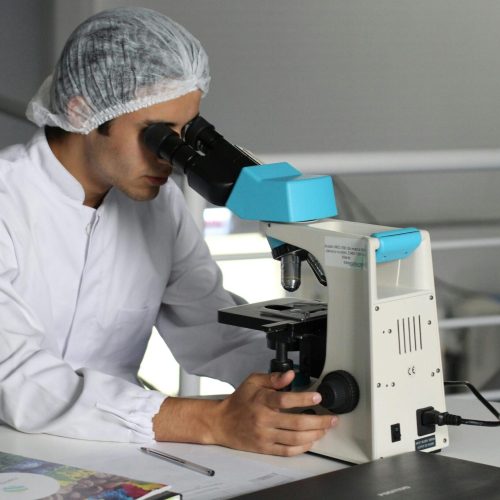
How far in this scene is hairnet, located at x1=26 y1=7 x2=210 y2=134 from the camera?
1629mm

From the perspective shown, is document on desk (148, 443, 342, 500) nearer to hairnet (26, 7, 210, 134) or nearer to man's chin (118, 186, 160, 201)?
man's chin (118, 186, 160, 201)

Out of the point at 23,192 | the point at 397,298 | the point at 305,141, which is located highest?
the point at 305,141

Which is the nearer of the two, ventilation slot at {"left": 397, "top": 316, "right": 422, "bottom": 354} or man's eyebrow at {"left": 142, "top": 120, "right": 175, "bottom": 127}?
ventilation slot at {"left": 397, "top": 316, "right": 422, "bottom": 354}

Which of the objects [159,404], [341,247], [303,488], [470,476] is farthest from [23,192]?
[470,476]

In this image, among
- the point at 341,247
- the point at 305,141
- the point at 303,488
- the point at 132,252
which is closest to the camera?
the point at 303,488

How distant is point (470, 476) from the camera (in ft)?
4.09

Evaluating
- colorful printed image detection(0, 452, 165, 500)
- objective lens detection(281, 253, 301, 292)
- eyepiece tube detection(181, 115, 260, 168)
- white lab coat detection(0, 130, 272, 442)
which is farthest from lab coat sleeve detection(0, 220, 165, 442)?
eyepiece tube detection(181, 115, 260, 168)

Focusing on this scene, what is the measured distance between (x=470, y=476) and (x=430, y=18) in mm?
3373

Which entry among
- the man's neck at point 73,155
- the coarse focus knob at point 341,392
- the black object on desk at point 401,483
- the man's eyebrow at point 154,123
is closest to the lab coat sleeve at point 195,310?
the man's neck at point 73,155

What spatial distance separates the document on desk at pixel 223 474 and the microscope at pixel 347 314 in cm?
10

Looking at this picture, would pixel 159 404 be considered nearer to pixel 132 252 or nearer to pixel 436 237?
pixel 132 252

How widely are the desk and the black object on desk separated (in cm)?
8

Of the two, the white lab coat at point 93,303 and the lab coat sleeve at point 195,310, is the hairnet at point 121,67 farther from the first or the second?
the lab coat sleeve at point 195,310

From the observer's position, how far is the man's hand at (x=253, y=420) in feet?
4.53
